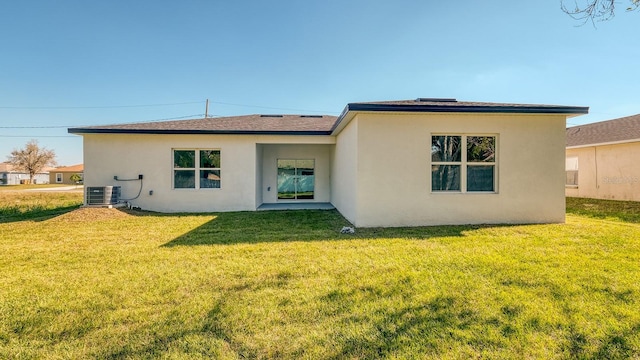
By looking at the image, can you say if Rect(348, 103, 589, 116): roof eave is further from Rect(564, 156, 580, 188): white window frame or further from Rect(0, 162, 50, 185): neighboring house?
Rect(0, 162, 50, 185): neighboring house

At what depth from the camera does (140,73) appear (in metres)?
16.3

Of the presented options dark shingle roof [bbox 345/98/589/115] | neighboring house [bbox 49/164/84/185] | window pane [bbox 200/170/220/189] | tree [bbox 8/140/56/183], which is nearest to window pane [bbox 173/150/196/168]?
window pane [bbox 200/170/220/189]

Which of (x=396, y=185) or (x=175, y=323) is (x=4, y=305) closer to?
(x=175, y=323)

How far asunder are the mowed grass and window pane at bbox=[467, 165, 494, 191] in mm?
1810

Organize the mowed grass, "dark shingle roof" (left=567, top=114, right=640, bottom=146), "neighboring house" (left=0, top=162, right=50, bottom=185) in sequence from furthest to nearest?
"neighboring house" (left=0, top=162, right=50, bottom=185)
"dark shingle roof" (left=567, top=114, right=640, bottom=146)
the mowed grass

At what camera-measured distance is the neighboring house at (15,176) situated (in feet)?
177

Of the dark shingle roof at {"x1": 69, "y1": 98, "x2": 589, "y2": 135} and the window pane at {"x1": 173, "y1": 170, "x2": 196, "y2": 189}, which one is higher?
A: the dark shingle roof at {"x1": 69, "y1": 98, "x2": 589, "y2": 135}

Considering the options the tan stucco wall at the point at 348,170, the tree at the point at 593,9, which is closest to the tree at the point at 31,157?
the tan stucco wall at the point at 348,170

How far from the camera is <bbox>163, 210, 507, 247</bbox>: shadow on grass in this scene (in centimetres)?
587

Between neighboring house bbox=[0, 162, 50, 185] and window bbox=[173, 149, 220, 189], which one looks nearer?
window bbox=[173, 149, 220, 189]


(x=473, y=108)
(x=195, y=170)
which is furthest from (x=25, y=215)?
(x=473, y=108)

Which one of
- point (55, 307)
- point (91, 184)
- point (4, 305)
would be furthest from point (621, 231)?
point (91, 184)

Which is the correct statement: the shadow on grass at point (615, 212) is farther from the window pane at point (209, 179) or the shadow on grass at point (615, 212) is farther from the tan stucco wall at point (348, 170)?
the window pane at point (209, 179)

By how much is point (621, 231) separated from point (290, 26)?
12.9 m
